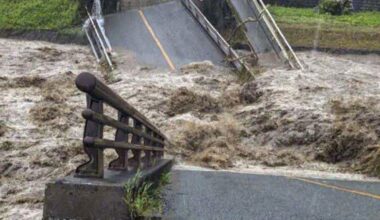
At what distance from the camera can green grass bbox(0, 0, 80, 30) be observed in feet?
77.7

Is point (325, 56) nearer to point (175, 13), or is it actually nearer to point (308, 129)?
point (175, 13)

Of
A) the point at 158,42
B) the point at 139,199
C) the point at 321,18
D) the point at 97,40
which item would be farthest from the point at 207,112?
the point at 139,199

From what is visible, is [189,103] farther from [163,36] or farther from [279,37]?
[279,37]

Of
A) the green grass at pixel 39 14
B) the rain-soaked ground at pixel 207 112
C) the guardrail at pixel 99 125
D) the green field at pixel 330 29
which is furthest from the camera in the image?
the green grass at pixel 39 14

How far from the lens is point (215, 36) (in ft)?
69.3

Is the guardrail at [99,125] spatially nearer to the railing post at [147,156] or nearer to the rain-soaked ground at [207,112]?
the railing post at [147,156]

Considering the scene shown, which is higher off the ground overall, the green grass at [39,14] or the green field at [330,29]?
the green grass at [39,14]

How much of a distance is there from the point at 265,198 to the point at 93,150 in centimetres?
311

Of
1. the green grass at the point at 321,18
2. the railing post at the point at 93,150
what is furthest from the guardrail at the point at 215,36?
the railing post at the point at 93,150

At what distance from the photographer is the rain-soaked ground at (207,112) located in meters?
12.4

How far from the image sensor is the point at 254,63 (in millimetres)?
20078

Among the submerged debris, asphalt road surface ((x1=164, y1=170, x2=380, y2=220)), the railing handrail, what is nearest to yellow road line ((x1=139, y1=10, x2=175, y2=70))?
the submerged debris

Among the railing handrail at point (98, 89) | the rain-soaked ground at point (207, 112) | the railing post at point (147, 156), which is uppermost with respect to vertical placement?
the railing handrail at point (98, 89)

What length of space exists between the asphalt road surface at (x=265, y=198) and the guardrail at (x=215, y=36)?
1100 centimetres
